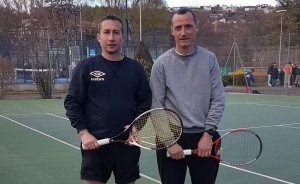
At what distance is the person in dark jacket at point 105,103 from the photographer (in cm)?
306

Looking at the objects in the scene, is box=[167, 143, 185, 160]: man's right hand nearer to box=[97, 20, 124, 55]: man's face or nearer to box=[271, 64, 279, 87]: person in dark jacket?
box=[97, 20, 124, 55]: man's face

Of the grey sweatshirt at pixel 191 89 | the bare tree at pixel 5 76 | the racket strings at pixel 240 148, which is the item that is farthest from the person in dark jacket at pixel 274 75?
the grey sweatshirt at pixel 191 89

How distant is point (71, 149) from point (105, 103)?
15.1ft

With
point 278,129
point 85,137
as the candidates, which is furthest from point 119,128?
point 278,129

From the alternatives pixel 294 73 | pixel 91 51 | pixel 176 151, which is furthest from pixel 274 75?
pixel 176 151

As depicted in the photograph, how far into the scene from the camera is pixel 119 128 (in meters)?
3.09

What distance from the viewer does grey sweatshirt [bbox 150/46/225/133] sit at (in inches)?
120

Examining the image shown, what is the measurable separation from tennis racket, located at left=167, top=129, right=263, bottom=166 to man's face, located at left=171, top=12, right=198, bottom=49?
71cm

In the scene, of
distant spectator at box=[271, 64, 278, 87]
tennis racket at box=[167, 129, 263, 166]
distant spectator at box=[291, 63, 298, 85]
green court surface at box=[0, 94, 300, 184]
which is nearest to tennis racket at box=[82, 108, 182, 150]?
tennis racket at box=[167, 129, 263, 166]

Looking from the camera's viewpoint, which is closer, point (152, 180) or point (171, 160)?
point (171, 160)

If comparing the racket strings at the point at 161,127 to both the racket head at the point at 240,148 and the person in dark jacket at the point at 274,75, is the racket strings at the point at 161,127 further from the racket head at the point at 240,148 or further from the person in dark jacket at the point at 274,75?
the person in dark jacket at the point at 274,75

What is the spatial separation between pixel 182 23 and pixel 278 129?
7259mm

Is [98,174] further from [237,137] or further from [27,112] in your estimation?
[27,112]

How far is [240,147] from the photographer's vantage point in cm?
343
